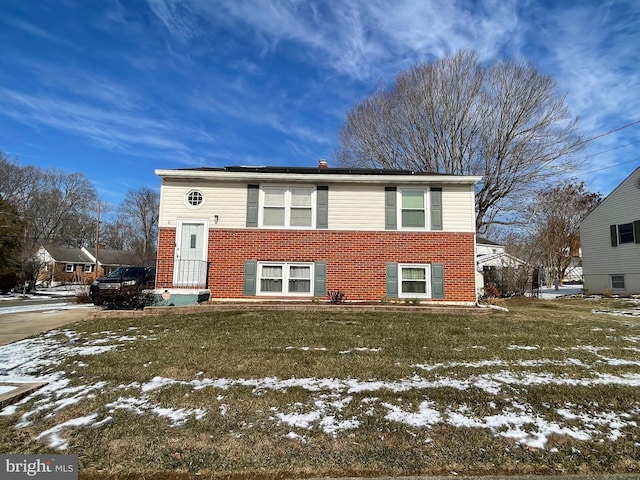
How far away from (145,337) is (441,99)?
19033mm

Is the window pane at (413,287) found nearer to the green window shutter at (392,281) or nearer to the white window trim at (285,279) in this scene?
the green window shutter at (392,281)

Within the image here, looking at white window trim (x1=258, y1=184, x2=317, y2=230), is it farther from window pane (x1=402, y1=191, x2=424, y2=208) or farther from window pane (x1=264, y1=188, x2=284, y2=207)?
window pane (x1=402, y1=191, x2=424, y2=208)

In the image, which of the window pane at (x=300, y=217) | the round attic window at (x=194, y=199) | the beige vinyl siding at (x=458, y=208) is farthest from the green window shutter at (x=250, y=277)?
the beige vinyl siding at (x=458, y=208)

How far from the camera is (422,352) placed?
5.62 meters

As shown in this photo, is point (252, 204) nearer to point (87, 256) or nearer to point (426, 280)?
point (426, 280)

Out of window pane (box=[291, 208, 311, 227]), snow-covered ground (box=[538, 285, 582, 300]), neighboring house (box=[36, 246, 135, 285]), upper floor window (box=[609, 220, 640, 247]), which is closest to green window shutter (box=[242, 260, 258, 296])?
window pane (box=[291, 208, 311, 227])

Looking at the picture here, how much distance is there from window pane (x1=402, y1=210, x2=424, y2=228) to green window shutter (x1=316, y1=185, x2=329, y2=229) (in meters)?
2.44

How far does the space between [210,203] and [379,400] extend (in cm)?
913

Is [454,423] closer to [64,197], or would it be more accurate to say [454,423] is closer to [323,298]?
[323,298]

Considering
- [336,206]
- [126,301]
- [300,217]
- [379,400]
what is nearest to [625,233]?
[336,206]

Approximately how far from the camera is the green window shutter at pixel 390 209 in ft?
37.3

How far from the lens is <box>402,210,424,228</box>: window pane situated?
37.4 ft

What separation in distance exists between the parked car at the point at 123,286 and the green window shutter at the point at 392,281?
7.12 meters

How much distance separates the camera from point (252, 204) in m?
11.4
